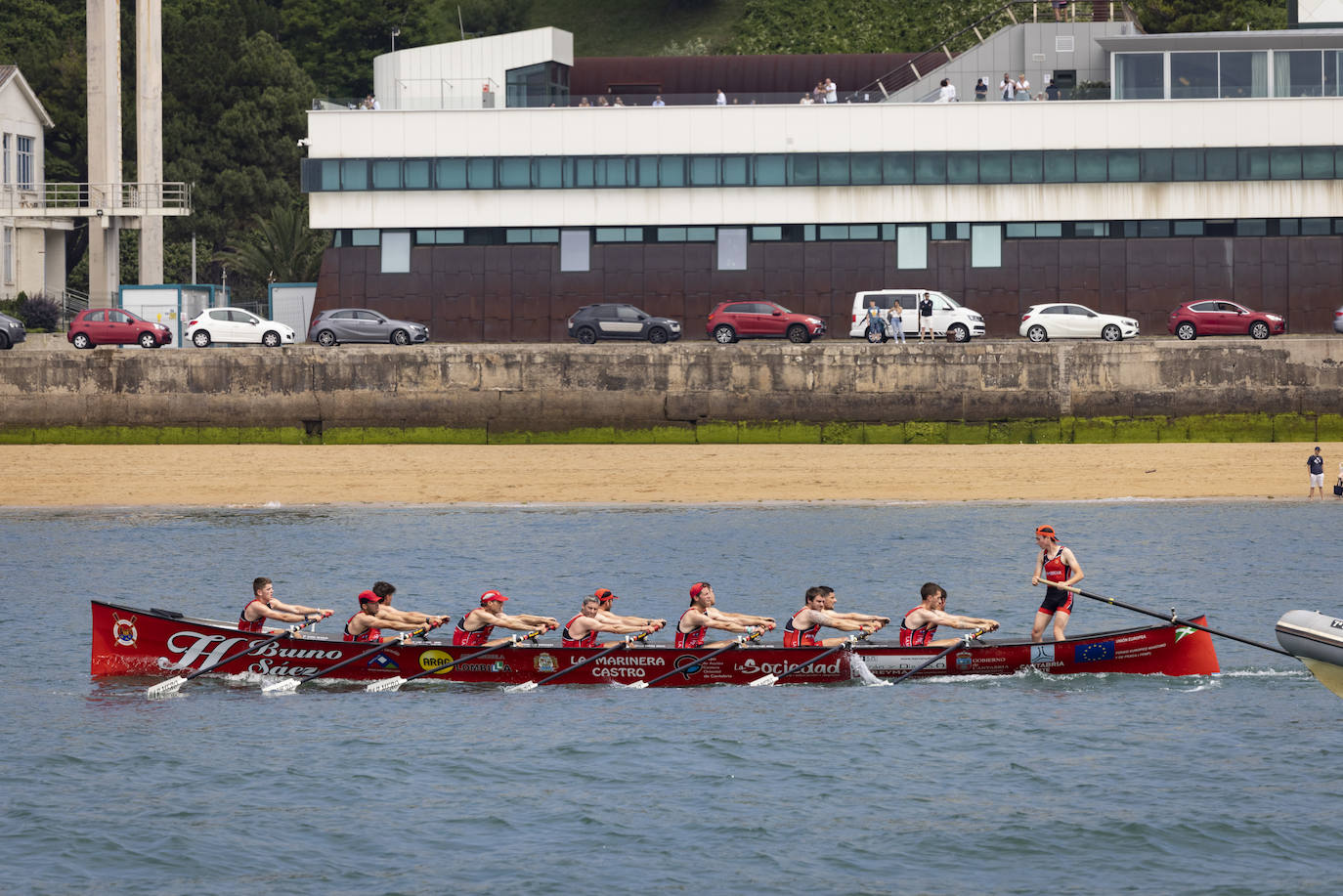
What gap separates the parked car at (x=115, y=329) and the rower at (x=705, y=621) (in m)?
33.5

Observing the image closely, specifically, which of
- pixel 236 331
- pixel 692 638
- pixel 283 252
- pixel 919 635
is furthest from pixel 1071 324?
pixel 283 252

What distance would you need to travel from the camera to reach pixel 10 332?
171ft

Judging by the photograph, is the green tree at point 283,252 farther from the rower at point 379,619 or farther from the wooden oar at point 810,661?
the wooden oar at point 810,661

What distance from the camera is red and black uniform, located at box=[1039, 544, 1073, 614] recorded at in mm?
24109

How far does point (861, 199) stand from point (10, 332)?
2842 cm

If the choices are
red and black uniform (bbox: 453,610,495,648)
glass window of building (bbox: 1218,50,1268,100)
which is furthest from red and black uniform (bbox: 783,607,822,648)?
glass window of building (bbox: 1218,50,1268,100)

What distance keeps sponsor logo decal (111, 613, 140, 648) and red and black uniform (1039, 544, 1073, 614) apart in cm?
1362

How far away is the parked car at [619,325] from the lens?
53000 millimetres

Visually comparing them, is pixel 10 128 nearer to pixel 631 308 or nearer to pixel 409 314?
pixel 409 314

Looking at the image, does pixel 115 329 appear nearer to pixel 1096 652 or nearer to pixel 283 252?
pixel 283 252

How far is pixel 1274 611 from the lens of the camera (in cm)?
2994

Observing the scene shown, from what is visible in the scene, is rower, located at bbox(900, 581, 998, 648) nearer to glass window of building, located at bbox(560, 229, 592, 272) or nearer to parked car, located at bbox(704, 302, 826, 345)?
parked car, located at bbox(704, 302, 826, 345)

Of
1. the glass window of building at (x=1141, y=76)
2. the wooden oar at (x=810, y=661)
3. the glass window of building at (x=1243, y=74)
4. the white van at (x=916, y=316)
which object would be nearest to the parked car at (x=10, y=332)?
the white van at (x=916, y=316)

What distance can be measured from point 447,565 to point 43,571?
8.53 m
